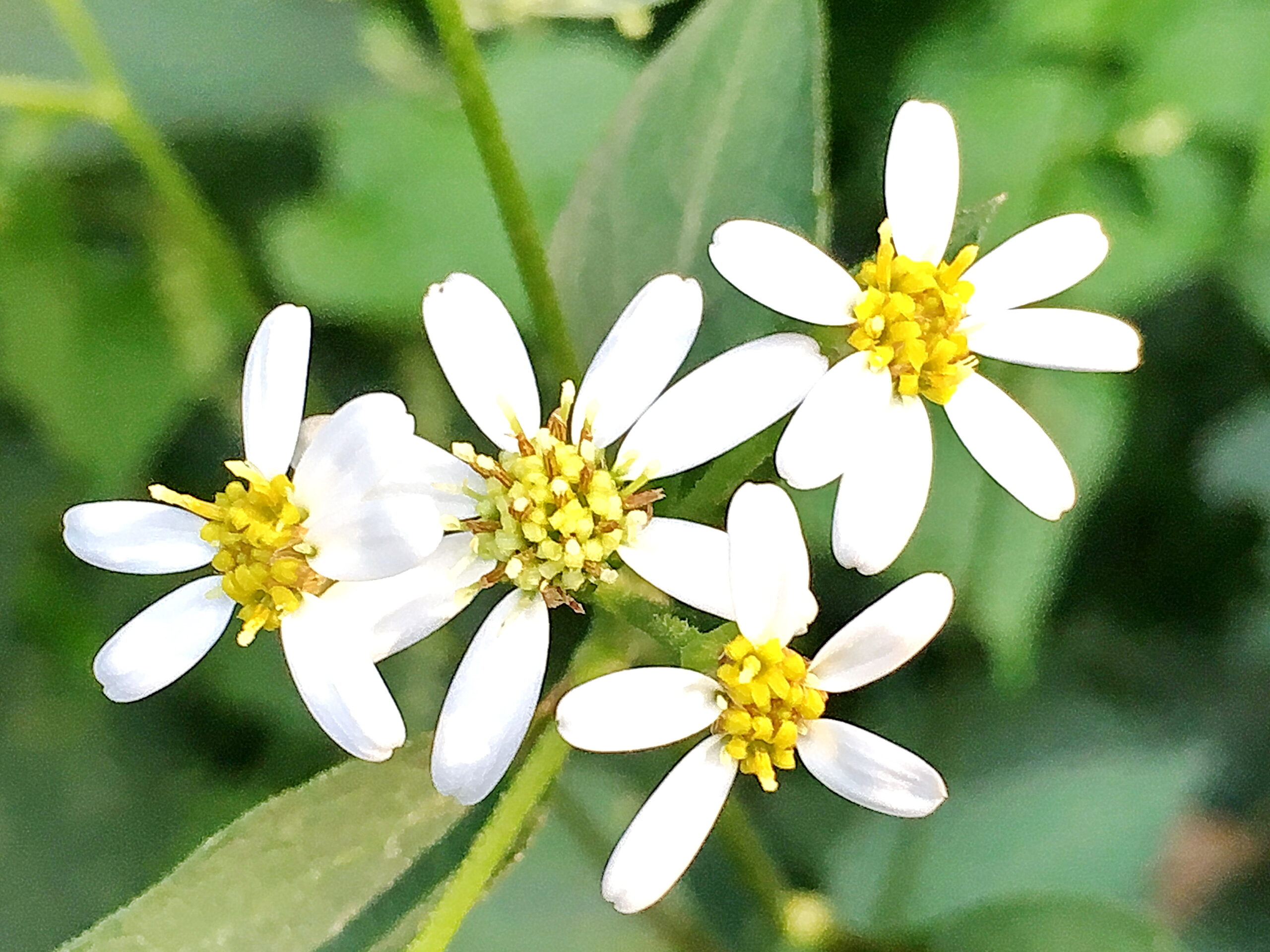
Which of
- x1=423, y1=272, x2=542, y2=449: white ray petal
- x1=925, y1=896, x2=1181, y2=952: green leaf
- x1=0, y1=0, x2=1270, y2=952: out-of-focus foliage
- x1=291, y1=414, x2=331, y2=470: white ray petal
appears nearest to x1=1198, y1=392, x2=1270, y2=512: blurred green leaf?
x1=0, y1=0, x2=1270, y2=952: out-of-focus foliage

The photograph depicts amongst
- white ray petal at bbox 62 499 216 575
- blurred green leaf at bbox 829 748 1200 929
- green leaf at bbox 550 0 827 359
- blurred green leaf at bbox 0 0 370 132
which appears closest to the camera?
white ray petal at bbox 62 499 216 575

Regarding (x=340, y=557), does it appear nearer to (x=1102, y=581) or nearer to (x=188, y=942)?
(x=188, y=942)

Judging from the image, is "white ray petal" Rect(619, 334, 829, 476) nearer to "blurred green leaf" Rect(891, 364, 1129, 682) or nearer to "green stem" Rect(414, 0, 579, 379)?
"green stem" Rect(414, 0, 579, 379)

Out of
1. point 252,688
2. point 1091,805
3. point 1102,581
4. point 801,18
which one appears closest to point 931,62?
point 801,18

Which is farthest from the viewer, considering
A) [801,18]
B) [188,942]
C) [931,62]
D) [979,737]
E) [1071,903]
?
[979,737]

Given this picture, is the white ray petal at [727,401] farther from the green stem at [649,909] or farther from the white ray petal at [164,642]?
the green stem at [649,909]

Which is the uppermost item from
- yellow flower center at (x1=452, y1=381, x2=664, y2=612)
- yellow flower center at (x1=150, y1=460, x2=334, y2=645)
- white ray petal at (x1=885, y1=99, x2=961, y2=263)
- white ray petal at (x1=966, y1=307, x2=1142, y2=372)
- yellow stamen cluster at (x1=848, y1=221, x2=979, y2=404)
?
white ray petal at (x1=885, y1=99, x2=961, y2=263)

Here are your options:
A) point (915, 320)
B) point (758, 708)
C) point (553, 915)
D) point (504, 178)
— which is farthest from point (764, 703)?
point (553, 915)
